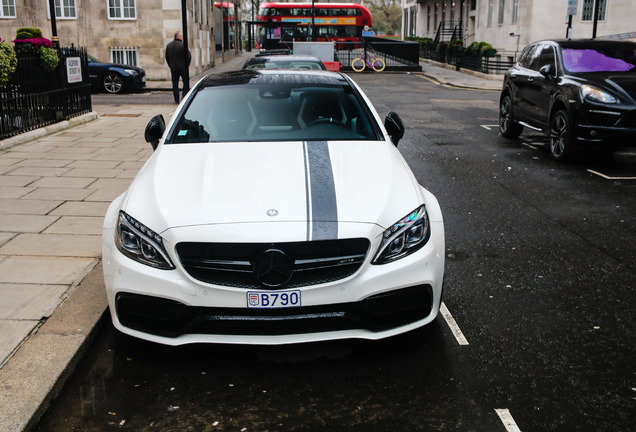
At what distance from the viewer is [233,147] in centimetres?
477

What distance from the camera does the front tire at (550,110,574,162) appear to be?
33.3ft

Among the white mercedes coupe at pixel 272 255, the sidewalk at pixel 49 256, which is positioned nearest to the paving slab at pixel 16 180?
the sidewalk at pixel 49 256

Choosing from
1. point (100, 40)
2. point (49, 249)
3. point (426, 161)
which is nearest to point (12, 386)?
point (49, 249)

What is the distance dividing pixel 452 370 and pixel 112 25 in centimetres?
2612

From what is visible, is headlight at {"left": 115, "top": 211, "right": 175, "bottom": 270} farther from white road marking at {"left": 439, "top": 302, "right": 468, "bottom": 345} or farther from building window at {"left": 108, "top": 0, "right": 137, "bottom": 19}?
building window at {"left": 108, "top": 0, "right": 137, "bottom": 19}

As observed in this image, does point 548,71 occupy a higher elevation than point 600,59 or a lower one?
lower

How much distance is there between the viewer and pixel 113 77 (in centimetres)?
2248

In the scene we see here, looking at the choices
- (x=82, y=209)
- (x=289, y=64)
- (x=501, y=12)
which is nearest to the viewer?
(x=82, y=209)

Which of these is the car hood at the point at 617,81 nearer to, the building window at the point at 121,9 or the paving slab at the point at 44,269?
the paving slab at the point at 44,269

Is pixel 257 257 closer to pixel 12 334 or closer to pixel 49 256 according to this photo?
pixel 12 334

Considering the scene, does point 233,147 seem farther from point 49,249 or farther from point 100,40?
point 100,40

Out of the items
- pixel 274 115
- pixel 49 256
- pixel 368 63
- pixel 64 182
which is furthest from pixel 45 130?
pixel 368 63

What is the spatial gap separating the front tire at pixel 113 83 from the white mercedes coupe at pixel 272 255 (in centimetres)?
1928

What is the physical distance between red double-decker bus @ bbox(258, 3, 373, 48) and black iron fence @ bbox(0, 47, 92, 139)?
3436 cm
